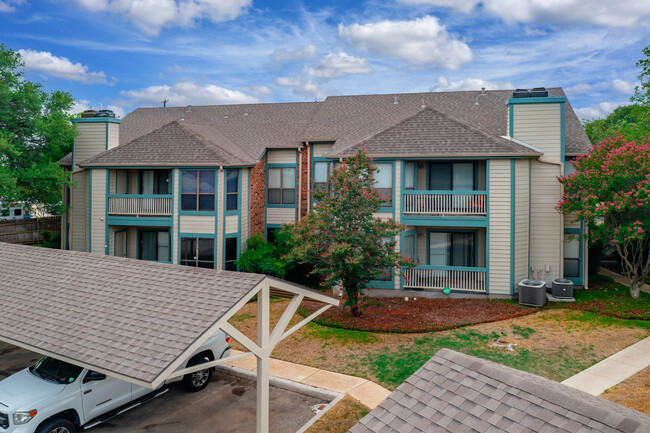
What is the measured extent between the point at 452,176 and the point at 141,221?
14.3 metres

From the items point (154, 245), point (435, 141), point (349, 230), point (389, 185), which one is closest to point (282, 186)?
point (389, 185)

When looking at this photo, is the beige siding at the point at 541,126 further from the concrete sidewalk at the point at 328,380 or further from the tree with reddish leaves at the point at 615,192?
the concrete sidewalk at the point at 328,380

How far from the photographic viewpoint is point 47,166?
859 inches

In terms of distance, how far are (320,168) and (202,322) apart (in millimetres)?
16765

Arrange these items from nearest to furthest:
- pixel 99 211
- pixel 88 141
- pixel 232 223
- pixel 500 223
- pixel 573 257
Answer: pixel 500 223
pixel 573 257
pixel 232 223
pixel 99 211
pixel 88 141

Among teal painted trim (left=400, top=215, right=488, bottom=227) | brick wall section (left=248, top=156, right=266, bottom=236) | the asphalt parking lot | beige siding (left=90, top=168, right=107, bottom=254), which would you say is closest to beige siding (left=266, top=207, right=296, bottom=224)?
brick wall section (left=248, top=156, right=266, bottom=236)

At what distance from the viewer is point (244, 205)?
22.1 metres

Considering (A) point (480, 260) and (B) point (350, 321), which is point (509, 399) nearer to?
(B) point (350, 321)

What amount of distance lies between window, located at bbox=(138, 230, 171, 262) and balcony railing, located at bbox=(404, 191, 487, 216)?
1175cm

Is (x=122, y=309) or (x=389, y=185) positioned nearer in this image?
(x=122, y=309)

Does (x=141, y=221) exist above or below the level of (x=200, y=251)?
above

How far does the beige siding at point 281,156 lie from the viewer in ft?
78.6

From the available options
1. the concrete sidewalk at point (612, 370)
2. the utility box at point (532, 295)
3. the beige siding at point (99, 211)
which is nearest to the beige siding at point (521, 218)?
the utility box at point (532, 295)

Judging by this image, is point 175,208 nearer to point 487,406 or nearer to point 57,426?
point 57,426
